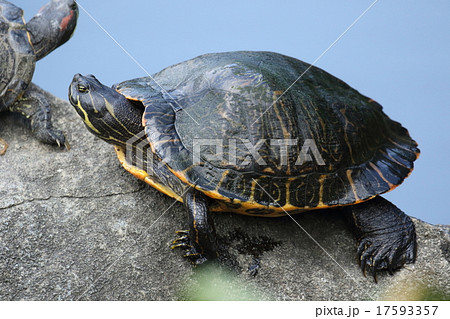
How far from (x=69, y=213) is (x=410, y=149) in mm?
2541

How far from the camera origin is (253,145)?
3.24m

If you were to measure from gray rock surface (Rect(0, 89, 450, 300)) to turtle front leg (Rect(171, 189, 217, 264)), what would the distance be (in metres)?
0.09

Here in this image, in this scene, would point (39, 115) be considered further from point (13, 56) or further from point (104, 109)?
point (104, 109)

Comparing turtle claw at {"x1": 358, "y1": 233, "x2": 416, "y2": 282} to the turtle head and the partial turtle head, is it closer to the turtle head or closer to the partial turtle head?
the turtle head

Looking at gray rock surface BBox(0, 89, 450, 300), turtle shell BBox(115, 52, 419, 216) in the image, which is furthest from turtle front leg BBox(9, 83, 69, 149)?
turtle shell BBox(115, 52, 419, 216)

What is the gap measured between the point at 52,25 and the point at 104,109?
1648mm

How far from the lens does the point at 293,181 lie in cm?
325

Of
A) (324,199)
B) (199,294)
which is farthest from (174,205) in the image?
(324,199)

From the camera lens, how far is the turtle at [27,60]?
13.6 ft

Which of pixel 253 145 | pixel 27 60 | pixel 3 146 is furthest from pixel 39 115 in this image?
pixel 253 145

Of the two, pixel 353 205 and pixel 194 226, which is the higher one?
pixel 353 205

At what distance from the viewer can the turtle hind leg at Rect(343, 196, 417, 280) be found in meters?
3.45

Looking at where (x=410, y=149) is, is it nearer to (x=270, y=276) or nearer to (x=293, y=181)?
(x=293, y=181)

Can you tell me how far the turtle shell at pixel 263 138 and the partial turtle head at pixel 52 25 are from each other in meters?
1.38
